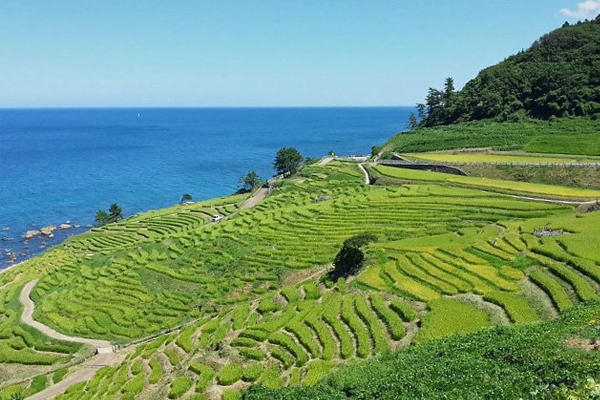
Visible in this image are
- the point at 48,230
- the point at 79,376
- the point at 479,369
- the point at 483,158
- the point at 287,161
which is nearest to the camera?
the point at 479,369

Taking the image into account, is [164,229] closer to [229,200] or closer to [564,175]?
[229,200]

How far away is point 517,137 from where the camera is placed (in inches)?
3027

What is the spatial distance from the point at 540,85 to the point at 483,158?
36312 millimetres

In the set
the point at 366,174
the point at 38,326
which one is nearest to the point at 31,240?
the point at 38,326

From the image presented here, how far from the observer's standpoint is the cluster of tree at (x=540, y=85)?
85438 mm

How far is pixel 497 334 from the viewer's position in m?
22.3

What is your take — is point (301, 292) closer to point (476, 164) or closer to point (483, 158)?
point (476, 164)

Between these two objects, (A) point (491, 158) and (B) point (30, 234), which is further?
(B) point (30, 234)

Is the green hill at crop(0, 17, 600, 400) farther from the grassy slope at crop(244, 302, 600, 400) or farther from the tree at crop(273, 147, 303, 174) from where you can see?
the tree at crop(273, 147, 303, 174)

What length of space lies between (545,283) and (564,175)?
33.5 meters

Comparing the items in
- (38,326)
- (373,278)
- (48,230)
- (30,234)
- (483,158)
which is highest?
(483,158)

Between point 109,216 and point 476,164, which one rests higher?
point 476,164

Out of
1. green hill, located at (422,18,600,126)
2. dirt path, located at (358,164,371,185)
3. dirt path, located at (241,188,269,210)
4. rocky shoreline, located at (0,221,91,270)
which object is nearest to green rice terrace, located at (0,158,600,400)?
dirt path, located at (358,164,371,185)

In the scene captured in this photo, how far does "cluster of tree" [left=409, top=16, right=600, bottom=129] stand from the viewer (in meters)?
85.4
